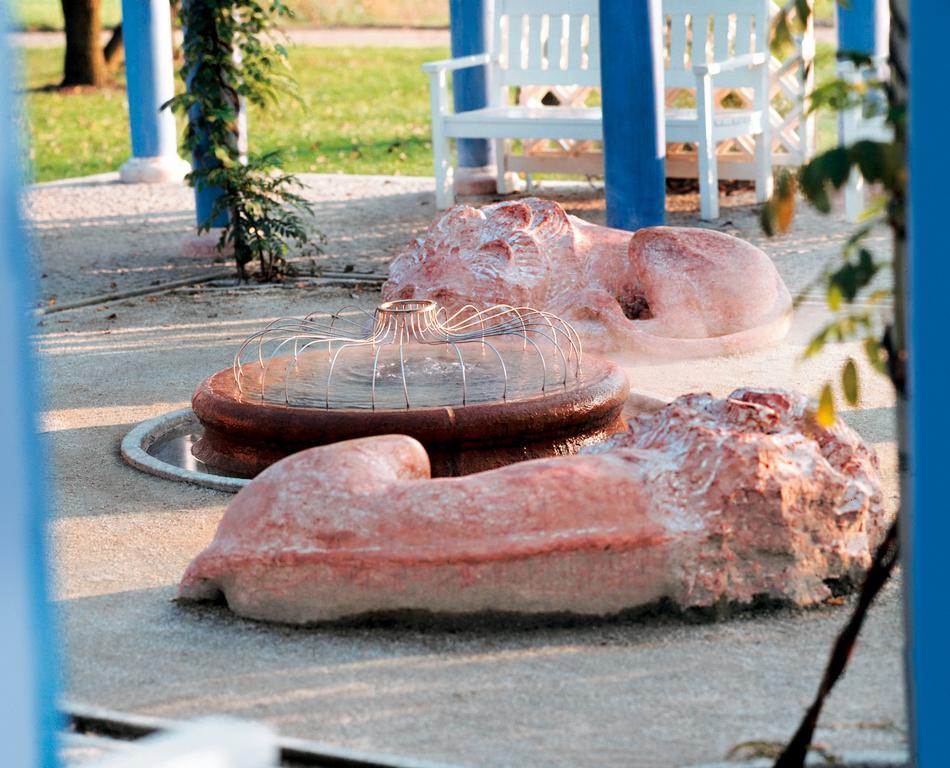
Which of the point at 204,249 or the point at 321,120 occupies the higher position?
the point at 321,120

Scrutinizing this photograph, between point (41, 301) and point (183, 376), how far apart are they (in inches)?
81.9

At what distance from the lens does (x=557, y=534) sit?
403 centimetres

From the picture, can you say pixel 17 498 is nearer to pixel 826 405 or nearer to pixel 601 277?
pixel 826 405

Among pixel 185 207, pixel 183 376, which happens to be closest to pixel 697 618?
pixel 183 376

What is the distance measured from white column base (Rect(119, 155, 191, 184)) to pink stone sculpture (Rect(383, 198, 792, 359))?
643 cm

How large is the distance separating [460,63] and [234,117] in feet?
8.17

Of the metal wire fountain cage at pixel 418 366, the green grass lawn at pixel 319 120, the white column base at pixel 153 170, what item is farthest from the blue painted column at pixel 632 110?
the white column base at pixel 153 170

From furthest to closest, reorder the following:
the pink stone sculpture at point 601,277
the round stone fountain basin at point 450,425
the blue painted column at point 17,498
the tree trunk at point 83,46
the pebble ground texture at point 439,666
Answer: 1. the tree trunk at point 83,46
2. the pink stone sculpture at point 601,277
3. the round stone fountain basin at point 450,425
4. the pebble ground texture at point 439,666
5. the blue painted column at point 17,498

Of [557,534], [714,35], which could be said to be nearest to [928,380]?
[557,534]

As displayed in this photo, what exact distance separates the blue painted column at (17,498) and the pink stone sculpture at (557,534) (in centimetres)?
207

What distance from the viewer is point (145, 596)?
444cm

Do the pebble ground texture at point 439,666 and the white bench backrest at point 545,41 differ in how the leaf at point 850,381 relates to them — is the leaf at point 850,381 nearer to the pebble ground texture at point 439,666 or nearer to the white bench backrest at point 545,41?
the pebble ground texture at point 439,666

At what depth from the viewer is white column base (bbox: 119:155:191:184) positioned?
1304 cm

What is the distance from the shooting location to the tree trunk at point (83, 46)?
1906 centimetres
